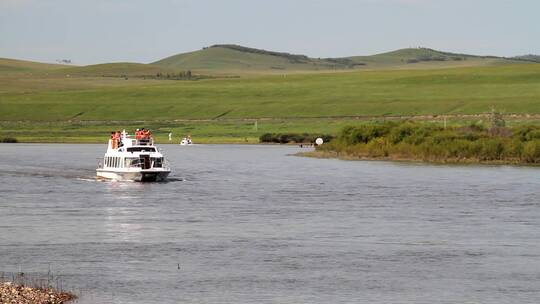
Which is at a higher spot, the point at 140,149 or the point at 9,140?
the point at 140,149

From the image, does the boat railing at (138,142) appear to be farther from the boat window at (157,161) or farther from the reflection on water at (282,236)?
the reflection on water at (282,236)

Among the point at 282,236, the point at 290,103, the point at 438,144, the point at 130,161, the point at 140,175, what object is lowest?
the point at 282,236

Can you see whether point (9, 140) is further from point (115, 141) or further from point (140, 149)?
point (140, 149)

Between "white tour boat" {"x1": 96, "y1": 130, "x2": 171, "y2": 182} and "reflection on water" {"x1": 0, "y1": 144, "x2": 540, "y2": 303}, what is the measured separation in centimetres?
97

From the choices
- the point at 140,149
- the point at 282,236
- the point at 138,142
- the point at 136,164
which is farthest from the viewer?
the point at 138,142

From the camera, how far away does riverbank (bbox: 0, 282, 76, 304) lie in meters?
30.4

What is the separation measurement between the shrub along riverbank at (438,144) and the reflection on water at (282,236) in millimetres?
12158

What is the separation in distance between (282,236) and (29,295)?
50.5 ft

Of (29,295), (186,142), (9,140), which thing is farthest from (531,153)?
(9,140)

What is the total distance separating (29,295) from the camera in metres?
30.9

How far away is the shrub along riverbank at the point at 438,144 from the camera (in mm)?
90062

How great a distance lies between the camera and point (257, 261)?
38844 millimetres

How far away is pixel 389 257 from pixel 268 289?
677 centimetres

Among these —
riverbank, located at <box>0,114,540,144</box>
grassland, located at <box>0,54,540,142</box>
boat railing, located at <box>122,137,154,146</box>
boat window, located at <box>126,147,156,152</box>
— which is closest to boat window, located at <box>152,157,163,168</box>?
boat window, located at <box>126,147,156,152</box>
